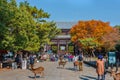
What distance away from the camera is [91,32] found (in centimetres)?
Answer: 9656

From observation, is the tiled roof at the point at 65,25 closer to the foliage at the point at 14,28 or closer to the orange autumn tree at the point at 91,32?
the orange autumn tree at the point at 91,32

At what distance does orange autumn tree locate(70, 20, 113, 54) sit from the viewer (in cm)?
9281

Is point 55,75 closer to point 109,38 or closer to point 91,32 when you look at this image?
point 109,38

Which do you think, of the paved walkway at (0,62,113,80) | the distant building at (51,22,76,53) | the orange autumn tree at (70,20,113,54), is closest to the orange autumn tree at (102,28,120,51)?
the orange autumn tree at (70,20,113,54)

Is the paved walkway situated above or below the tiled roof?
below

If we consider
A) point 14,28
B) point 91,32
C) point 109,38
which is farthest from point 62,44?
point 14,28

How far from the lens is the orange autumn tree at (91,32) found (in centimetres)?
9281

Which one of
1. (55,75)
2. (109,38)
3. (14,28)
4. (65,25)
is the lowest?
(55,75)

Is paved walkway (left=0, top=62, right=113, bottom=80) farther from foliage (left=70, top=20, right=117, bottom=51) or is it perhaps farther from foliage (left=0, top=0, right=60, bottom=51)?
foliage (left=70, top=20, right=117, bottom=51)

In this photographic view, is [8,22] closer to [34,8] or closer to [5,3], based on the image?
[5,3]

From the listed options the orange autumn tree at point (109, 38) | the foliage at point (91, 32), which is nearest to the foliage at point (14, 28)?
the orange autumn tree at point (109, 38)

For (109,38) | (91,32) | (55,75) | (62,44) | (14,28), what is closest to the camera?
(55,75)

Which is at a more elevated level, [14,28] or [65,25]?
[65,25]

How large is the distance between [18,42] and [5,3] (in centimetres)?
497
